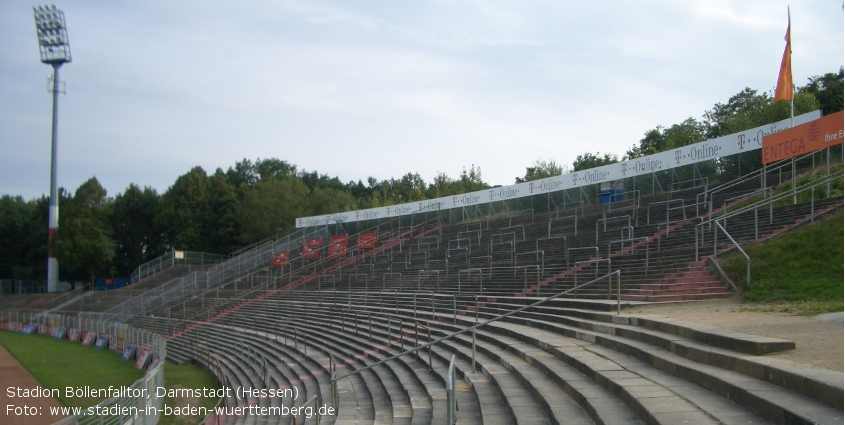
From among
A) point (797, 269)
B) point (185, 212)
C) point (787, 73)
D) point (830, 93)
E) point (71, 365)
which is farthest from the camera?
point (185, 212)

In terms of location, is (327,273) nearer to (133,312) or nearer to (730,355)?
(133,312)

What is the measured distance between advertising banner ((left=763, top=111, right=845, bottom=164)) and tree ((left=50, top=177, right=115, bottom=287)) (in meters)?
48.7

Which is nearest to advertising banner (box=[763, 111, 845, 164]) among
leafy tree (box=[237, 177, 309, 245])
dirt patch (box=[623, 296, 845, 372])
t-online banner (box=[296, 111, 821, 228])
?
t-online banner (box=[296, 111, 821, 228])

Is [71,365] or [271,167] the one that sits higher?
[271,167]

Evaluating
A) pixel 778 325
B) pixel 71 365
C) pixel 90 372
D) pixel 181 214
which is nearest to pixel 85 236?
pixel 181 214

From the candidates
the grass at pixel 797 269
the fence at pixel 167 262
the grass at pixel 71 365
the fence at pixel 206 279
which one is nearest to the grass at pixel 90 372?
the grass at pixel 71 365

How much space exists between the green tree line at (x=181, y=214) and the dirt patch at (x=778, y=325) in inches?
1351

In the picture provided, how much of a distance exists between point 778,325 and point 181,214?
57.5m

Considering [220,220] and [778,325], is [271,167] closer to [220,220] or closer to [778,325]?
[220,220]

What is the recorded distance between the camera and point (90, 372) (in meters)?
23.2

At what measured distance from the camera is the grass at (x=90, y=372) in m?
17.5

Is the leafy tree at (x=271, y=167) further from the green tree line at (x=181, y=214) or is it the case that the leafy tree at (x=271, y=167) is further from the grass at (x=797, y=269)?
the grass at (x=797, y=269)

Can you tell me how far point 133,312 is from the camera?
3772 centimetres

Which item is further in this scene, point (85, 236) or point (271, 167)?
point (271, 167)
